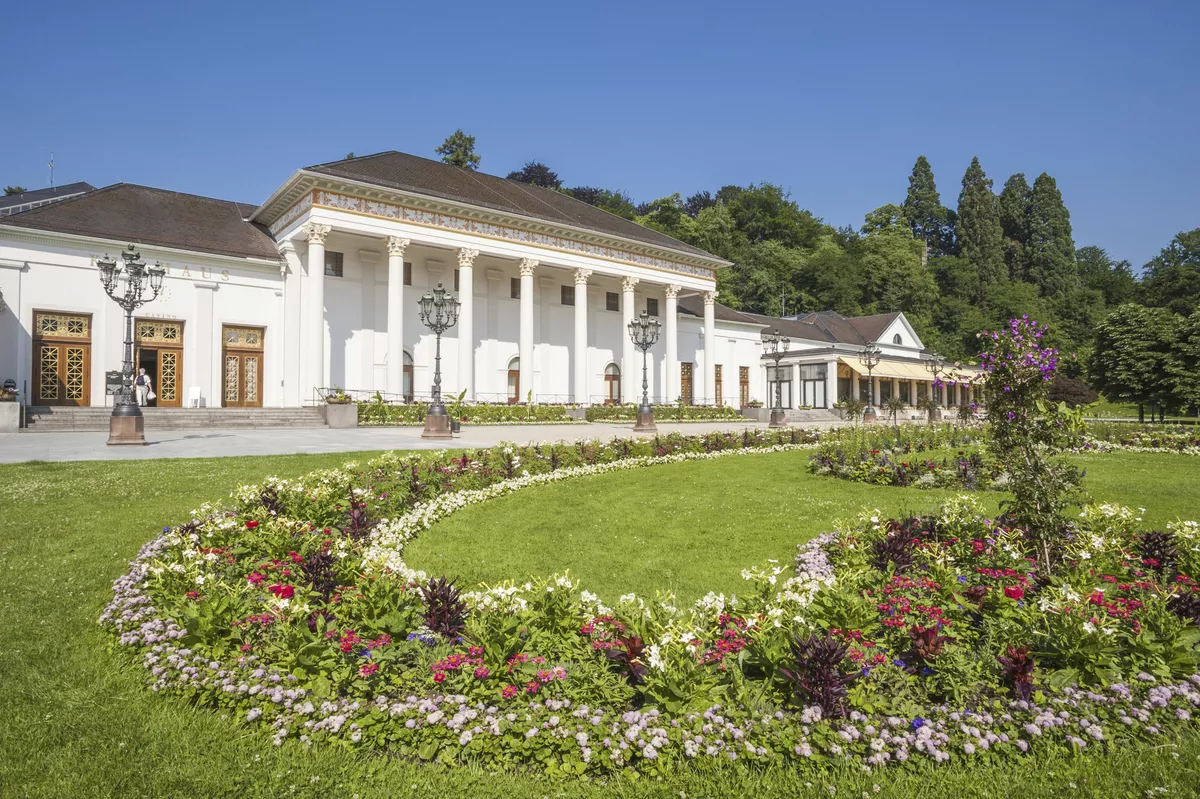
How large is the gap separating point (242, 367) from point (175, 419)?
7.36 m

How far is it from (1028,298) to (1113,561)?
7730 cm

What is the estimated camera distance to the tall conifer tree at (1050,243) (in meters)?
75.2

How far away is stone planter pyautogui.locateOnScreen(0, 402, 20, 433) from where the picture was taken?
1830 centimetres

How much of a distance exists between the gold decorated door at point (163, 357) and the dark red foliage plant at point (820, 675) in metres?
29.4

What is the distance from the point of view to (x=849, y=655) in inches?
134

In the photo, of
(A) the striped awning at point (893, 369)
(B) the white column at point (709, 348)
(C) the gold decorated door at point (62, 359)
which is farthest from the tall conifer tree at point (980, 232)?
(C) the gold decorated door at point (62, 359)

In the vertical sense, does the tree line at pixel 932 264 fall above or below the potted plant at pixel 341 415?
above

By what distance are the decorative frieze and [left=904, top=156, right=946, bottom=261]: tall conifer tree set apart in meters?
64.4

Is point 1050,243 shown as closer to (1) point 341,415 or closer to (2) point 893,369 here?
(2) point 893,369

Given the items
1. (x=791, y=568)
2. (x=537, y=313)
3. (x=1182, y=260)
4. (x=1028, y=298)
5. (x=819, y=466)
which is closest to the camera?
A: (x=791, y=568)

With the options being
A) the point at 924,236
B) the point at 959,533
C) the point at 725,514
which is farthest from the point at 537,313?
the point at 924,236

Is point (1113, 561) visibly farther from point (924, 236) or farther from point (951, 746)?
point (924, 236)

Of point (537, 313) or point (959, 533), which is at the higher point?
point (537, 313)

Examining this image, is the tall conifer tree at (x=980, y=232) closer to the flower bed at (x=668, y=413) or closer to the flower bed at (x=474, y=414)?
the flower bed at (x=668, y=413)
